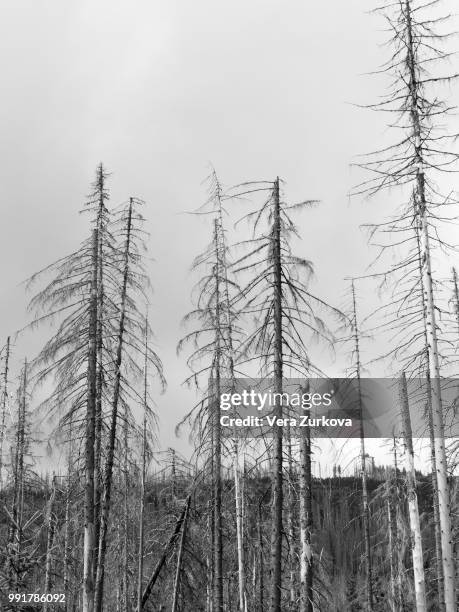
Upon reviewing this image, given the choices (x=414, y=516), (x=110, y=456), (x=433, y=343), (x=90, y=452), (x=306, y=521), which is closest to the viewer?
(x=433, y=343)

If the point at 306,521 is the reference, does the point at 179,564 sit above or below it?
below

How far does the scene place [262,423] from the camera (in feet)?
46.3

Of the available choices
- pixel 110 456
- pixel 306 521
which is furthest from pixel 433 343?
pixel 110 456

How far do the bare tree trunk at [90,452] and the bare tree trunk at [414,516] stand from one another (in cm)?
821

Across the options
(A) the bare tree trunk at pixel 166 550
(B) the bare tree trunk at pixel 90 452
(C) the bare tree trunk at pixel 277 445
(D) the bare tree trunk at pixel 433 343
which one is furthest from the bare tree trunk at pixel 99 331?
(D) the bare tree trunk at pixel 433 343

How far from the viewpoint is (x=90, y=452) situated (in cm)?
1514

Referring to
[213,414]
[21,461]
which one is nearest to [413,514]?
[213,414]

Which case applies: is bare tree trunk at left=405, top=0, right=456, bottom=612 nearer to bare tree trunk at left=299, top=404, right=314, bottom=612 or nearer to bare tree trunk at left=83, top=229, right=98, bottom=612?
bare tree trunk at left=299, top=404, right=314, bottom=612

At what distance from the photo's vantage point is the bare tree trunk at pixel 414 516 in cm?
1761

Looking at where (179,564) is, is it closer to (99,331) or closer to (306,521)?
(306,521)

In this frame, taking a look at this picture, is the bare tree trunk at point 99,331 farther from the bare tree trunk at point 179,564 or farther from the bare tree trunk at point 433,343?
the bare tree trunk at point 433,343

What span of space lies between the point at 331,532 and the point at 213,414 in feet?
290

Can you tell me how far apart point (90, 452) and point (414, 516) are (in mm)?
9512

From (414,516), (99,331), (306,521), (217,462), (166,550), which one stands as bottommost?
(166,550)
